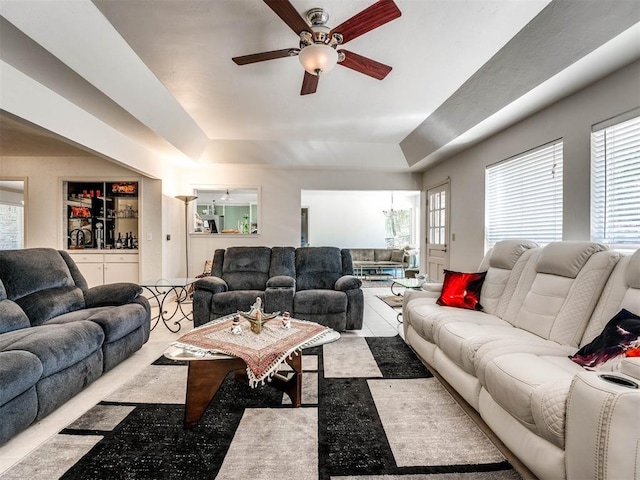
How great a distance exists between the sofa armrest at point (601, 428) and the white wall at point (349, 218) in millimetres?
8531

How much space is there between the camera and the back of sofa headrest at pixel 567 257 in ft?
6.61

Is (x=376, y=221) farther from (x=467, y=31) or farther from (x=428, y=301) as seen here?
(x=467, y=31)

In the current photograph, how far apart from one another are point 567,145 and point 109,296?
4334mm

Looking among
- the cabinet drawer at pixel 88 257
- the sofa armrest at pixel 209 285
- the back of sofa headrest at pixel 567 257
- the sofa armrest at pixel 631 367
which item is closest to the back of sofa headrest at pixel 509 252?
the back of sofa headrest at pixel 567 257

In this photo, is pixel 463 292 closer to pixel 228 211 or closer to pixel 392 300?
pixel 392 300

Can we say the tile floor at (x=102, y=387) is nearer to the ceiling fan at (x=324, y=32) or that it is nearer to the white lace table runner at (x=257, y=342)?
the white lace table runner at (x=257, y=342)

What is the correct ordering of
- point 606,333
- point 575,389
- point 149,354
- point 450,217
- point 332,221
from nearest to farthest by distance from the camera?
point 575,389, point 606,333, point 149,354, point 450,217, point 332,221

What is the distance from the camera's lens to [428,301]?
3.00 metres

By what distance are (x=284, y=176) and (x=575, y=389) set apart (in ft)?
17.0

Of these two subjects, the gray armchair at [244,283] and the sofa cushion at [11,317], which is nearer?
the sofa cushion at [11,317]

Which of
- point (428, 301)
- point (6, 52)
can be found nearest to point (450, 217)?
point (428, 301)

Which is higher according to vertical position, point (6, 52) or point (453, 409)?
point (6, 52)

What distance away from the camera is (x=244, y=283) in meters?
3.91

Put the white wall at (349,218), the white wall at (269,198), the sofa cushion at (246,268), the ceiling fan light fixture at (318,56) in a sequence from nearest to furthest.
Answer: the ceiling fan light fixture at (318,56) < the sofa cushion at (246,268) < the white wall at (269,198) < the white wall at (349,218)
